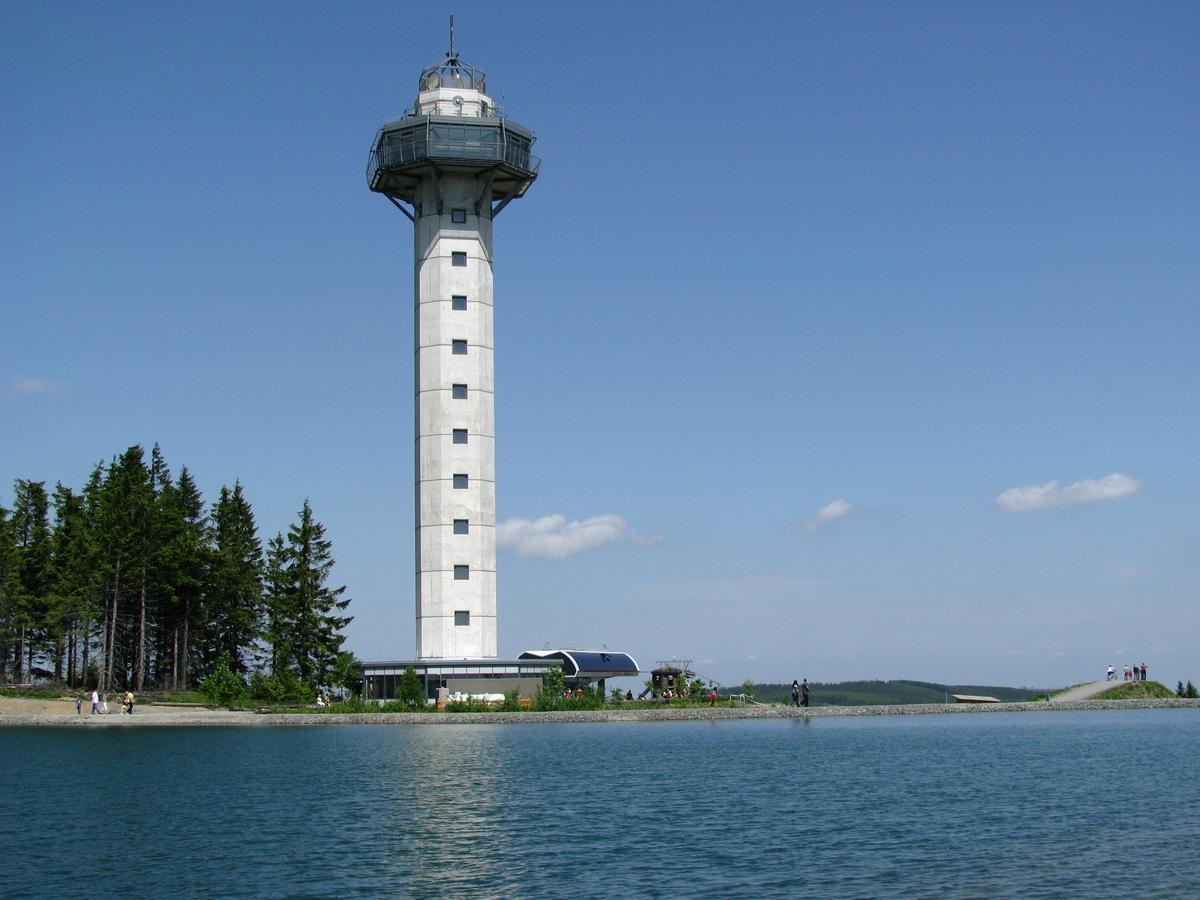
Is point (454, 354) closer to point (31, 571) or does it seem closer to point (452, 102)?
point (452, 102)

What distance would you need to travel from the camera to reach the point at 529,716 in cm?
7950

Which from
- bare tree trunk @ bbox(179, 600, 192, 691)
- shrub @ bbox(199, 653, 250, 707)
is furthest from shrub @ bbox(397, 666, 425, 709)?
bare tree trunk @ bbox(179, 600, 192, 691)

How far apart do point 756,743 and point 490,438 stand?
36618mm

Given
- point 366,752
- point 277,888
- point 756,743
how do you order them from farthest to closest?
point 756,743 < point 366,752 < point 277,888

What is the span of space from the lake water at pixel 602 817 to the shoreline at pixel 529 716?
12.6 metres

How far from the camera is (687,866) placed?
28828 millimetres

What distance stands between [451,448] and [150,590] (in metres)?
24.5

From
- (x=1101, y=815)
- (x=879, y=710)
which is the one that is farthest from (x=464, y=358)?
(x=1101, y=815)

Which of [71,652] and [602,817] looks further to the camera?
→ [71,652]

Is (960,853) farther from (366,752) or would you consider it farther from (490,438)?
(490,438)

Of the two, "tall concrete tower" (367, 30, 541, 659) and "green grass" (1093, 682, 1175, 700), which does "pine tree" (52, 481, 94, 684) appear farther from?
"green grass" (1093, 682, 1175, 700)

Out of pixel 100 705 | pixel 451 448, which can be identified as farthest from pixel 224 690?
pixel 451 448

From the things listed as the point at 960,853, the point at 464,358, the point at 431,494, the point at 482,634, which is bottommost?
the point at 960,853

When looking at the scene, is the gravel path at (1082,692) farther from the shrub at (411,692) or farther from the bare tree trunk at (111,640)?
the bare tree trunk at (111,640)
